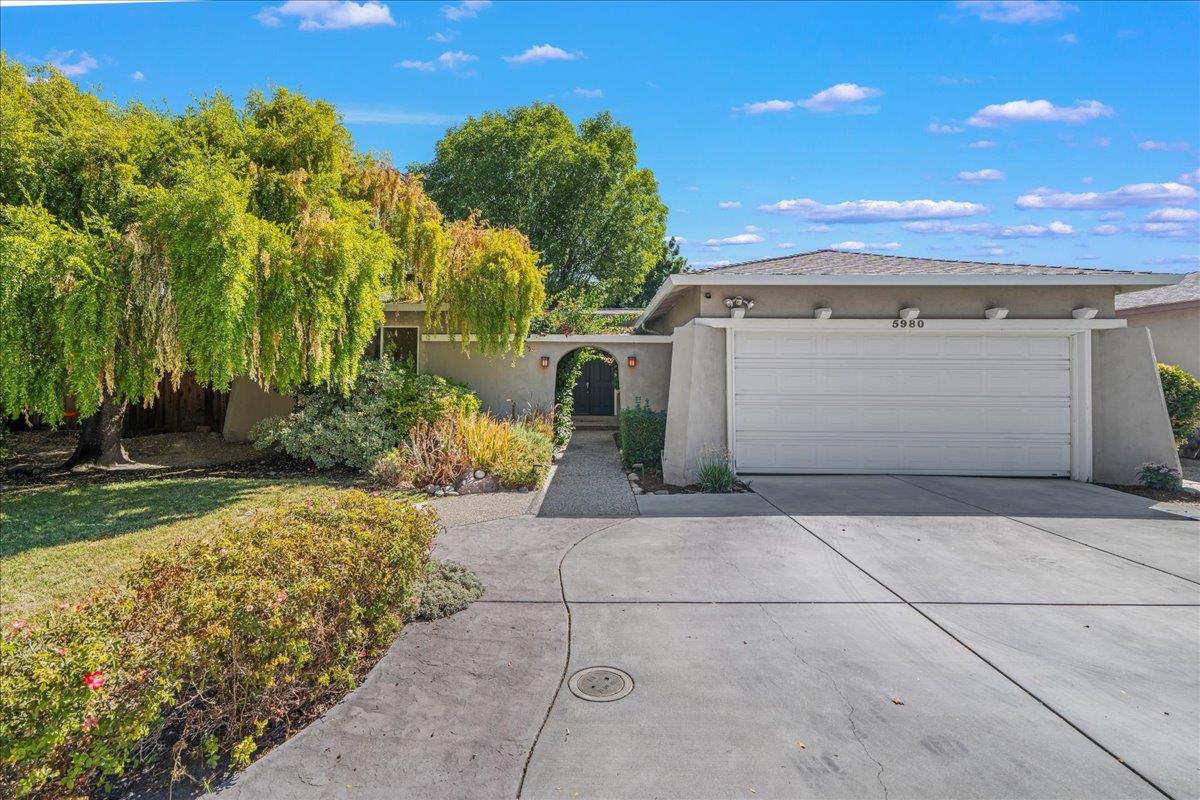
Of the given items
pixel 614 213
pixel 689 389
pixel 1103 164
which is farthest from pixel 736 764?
pixel 614 213

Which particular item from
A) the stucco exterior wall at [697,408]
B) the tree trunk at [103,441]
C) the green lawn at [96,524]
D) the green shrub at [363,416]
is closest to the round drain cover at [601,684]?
the green lawn at [96,524]

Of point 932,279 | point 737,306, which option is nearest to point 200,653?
point 737,306

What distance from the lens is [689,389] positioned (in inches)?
376

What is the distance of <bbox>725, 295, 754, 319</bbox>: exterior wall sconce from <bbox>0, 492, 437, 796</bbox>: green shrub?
6.95 m

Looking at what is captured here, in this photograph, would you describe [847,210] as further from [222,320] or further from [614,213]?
[222,320]

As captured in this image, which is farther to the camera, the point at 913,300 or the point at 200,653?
the point at 913,300

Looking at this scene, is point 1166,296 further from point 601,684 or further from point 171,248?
point 171,248

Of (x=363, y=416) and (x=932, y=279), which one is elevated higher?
(x=932, y=279)

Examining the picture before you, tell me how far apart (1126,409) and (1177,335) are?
645 cm

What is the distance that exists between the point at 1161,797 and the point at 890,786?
1.17 metres

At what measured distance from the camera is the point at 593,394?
57.7 ft

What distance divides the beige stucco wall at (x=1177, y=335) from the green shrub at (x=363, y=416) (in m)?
15.2

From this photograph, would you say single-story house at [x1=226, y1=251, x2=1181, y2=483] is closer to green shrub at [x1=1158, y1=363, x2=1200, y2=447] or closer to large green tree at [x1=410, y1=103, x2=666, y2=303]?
green shrub at [x1=1158, y1=363, x2=1200, y2=447]

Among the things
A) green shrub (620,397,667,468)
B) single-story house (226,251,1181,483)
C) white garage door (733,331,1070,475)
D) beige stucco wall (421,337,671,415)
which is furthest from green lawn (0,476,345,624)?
white garage door (733,331,1070,475)
